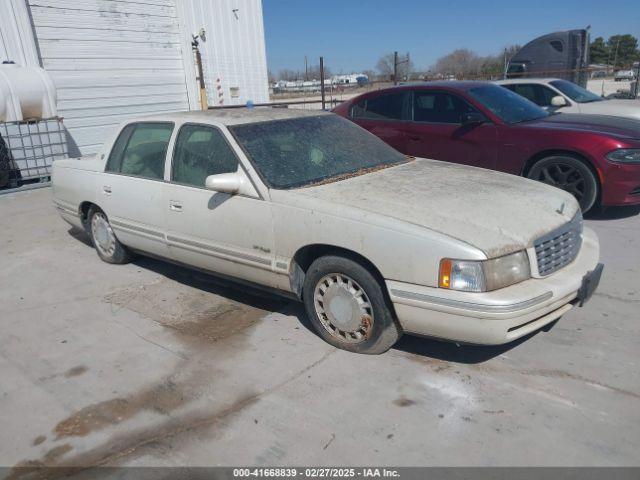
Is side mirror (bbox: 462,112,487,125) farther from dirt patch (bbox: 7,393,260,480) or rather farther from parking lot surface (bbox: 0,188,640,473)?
dirt patch (bbox: 7,393,260,480)

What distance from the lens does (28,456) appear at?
2648mm

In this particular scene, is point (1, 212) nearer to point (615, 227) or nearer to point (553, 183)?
point (553, 183)

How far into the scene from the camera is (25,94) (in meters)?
9.13

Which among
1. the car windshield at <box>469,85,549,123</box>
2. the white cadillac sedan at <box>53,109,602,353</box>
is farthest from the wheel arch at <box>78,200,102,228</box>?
the car windshield at <box>469,85,549,123</box>

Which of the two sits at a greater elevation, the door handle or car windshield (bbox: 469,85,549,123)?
car windshield (bbox: 469,85,549,123)

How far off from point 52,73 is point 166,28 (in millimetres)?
3043

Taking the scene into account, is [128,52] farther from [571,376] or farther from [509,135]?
[571,376]

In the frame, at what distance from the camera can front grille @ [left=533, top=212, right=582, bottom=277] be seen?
3.06 meters

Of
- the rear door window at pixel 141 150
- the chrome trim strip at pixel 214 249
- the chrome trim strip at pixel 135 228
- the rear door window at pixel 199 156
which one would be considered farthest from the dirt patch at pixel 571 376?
the rear door window at pixel 141 150

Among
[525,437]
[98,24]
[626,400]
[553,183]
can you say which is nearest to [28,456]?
[525,437]

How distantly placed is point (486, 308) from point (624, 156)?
3.80m

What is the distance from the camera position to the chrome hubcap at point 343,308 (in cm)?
328

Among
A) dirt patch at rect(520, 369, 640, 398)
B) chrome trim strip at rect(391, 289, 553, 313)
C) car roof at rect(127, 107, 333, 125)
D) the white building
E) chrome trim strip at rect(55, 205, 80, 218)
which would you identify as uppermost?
the white building

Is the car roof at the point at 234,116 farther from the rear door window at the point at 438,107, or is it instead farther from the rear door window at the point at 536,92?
the rear door window at the point at 536,92
